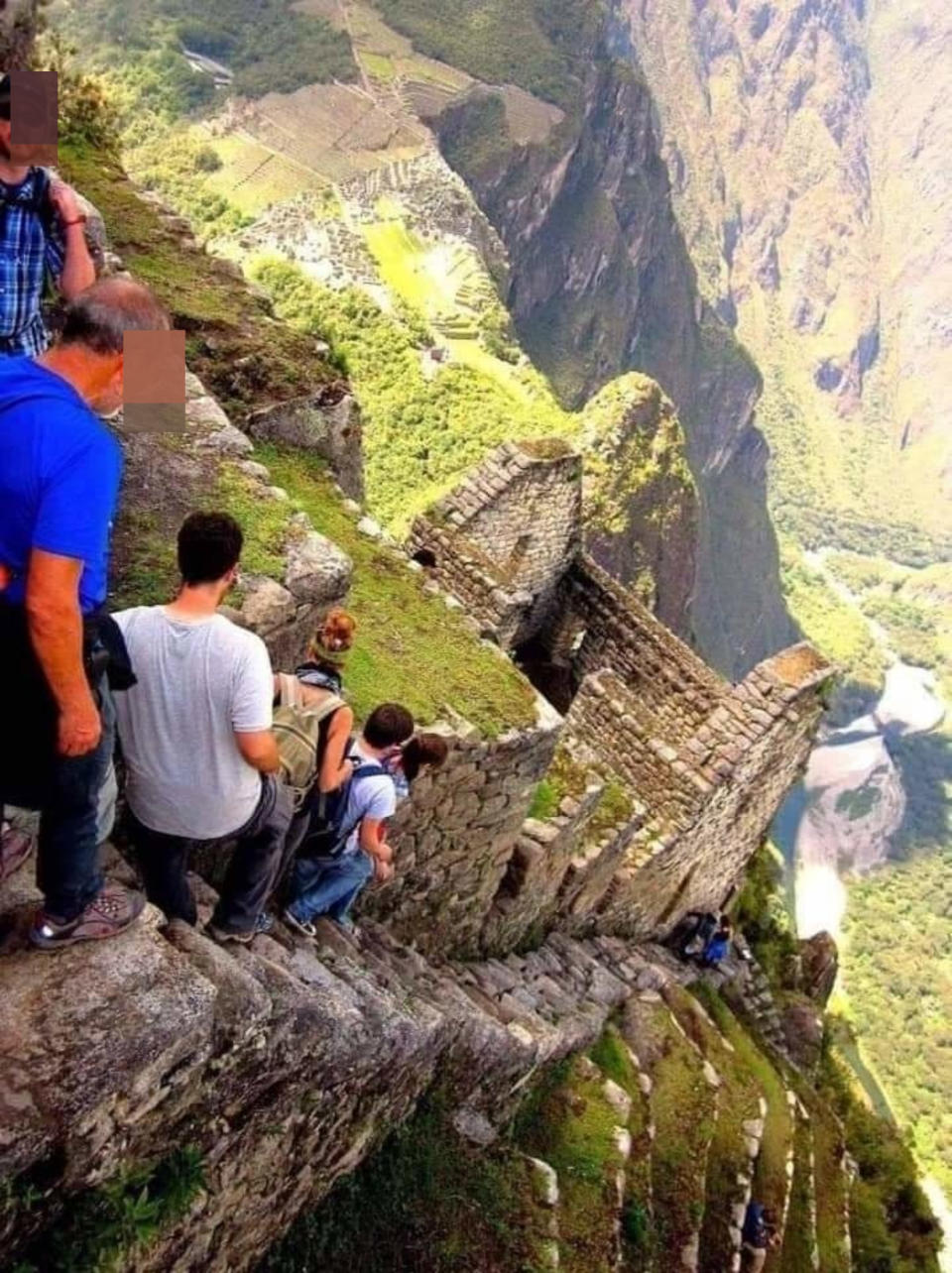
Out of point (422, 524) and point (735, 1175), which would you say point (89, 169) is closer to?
point (422, 524)

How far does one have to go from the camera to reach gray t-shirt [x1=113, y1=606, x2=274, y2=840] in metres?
3.75

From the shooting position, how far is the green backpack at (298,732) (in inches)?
181

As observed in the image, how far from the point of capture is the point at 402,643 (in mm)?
7781

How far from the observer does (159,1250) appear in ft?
13.0

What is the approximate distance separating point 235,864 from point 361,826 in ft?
3.22

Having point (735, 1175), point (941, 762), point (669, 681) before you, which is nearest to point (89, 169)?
point (669, 681)

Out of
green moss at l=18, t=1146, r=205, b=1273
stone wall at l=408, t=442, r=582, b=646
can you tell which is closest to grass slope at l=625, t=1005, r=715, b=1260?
stone wall at l=408, t=442, r=582, b=646

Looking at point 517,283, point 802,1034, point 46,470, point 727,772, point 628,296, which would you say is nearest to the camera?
point 46,470

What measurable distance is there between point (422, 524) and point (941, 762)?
488ft

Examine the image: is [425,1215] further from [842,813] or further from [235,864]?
[842,813]

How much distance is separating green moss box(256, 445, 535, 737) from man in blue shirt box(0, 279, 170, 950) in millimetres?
3340

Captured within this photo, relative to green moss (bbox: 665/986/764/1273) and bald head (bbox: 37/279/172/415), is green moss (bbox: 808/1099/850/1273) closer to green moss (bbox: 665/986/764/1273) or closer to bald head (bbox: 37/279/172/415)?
green moss (bbox: 665/986/764/1273)

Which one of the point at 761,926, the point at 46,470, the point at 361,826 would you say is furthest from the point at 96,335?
the point at 761,926

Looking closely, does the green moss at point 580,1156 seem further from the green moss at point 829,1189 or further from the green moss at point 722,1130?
the green moss at point 829,1189
